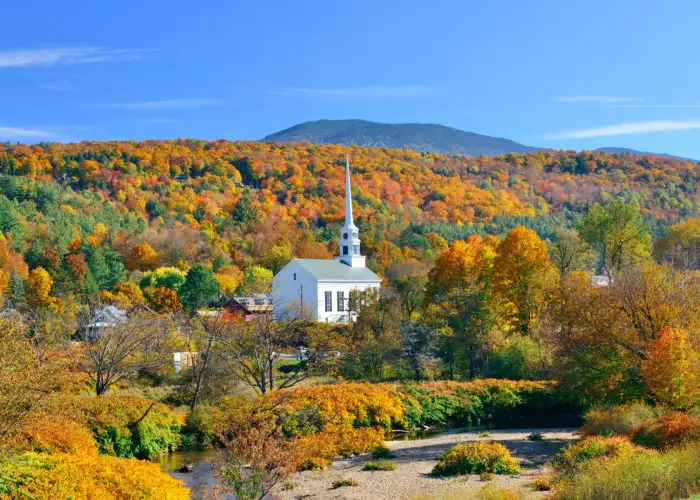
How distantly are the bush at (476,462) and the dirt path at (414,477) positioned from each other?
0.47m

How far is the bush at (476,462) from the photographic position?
24.1 meters

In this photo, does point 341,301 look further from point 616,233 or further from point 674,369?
point 674,369

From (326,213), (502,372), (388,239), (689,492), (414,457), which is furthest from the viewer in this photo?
(326,213)

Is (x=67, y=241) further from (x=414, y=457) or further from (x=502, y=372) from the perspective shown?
(x=414, y=457)

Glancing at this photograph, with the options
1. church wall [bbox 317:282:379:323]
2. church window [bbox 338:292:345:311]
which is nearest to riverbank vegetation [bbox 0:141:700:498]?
church wall [bbox 317:282:379:323]

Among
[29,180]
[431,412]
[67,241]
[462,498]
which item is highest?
[29,180]

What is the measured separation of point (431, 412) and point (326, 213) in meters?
95.8

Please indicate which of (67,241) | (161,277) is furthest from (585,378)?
(67,241)

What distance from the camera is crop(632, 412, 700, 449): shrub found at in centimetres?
2238

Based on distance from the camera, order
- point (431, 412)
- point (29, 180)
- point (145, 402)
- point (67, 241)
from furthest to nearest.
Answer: point (29, 180), point (67, 241), point (431, 412), point (145, 402)

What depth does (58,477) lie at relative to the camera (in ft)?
54.7

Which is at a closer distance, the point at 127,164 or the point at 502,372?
the point at 502,372

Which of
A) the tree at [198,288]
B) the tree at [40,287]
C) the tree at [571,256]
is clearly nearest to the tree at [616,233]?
the tree at [571,256]

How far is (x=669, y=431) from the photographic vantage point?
23.1m
